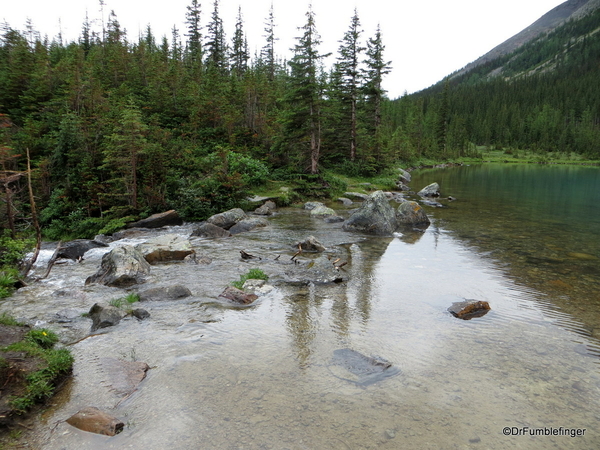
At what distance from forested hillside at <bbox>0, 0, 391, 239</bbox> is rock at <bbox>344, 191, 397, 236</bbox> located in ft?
29.8

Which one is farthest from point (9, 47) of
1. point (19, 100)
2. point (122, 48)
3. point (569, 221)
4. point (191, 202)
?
point (569, 221)

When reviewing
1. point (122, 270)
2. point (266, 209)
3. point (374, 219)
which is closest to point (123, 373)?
point (122, 270)

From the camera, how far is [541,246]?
16.6 meters

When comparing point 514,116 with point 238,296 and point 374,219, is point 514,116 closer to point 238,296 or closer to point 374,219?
point 374,219

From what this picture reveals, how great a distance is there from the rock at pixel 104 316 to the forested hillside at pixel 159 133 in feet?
21.1

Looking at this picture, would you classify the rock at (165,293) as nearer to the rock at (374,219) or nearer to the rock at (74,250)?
the rock at (74,250)

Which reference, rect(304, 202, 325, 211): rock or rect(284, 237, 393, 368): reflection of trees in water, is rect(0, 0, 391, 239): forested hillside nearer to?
rect(304, 202, 325, 211): rock

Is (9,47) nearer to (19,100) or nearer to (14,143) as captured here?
(19,100)

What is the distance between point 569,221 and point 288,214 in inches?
705

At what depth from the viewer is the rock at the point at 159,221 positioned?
21.4m

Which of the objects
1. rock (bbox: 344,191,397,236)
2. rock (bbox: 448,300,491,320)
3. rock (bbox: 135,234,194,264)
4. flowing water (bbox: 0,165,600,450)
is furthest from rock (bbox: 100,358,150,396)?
rock (bbox: 344,191,397,236)

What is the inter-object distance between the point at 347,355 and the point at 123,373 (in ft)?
14.3

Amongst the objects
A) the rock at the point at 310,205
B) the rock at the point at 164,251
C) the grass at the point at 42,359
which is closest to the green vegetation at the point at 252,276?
the rock at the point at 164,251

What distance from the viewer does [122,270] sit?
1190cm
